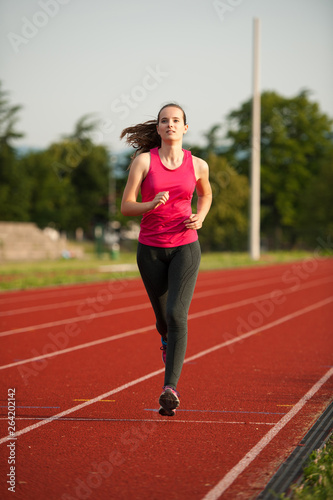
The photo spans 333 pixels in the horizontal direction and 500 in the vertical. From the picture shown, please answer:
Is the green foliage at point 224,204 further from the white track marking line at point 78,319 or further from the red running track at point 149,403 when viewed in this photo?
the red running track at point 149,403

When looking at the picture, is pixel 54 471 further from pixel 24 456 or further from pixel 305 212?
pixel 305 212

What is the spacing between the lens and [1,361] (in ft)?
24.1

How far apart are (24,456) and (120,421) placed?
3.06ft

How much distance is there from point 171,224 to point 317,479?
6.34 ft

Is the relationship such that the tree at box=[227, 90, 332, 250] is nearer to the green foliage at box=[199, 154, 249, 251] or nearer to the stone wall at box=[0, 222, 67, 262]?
the green foliage at box=[199, 154, 249, 251]

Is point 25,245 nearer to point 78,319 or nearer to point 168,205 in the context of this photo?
point 78,319

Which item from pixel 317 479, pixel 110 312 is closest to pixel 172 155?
pixel 317 479

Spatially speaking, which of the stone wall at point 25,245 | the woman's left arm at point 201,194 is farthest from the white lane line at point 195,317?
the stone wall at point 25,245

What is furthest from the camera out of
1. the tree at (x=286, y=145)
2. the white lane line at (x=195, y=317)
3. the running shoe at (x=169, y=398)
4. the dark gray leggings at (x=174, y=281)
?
the tree at (x=286, y=145)

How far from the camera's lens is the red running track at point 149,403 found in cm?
360

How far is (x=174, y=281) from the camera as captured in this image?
4.70 meters

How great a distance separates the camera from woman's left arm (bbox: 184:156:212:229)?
4.62 metres

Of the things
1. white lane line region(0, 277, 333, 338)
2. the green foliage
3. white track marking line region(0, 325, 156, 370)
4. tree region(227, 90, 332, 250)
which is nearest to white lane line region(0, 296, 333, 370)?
white track marking line region(0, 325, 156, 370)

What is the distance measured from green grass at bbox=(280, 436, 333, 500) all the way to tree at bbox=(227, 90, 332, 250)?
185 ft
